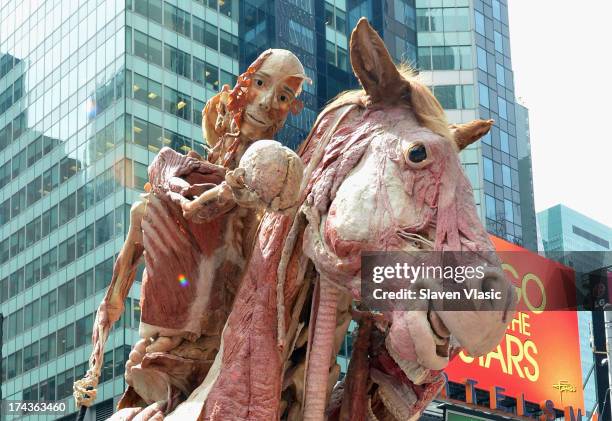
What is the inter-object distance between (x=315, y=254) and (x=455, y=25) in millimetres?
60667

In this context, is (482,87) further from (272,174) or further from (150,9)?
(272,174)

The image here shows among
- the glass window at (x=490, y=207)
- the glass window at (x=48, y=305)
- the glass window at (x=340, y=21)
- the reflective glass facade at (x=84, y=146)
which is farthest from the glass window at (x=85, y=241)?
the glass window at (x=490, y=207)

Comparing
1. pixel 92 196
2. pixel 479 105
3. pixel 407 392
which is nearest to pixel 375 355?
pixel 407 392

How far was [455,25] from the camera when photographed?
65188mm

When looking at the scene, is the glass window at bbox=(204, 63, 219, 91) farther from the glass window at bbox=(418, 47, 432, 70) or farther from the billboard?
the glass window at bbox=(418, 47, 432, 70)

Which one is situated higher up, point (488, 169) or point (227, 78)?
point (227, 78)

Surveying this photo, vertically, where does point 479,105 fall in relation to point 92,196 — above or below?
above

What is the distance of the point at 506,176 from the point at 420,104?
58141mm

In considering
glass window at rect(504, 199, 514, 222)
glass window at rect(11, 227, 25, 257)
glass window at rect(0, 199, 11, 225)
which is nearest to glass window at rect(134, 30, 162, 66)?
glass window at rect(11, 227, 25, 257)

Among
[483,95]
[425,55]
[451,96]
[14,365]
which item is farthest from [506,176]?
[14,365]

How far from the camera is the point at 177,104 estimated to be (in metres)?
47.2

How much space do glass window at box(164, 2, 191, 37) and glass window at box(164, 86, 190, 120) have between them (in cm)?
287

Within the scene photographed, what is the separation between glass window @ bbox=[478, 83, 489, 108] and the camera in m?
63.6

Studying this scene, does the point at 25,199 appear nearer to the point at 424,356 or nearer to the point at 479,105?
the point at 479,105
